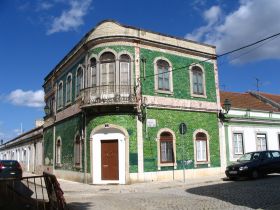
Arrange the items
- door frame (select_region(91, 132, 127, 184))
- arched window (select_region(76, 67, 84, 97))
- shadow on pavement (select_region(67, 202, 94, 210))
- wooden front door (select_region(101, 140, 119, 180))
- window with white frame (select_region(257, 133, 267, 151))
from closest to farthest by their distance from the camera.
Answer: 1. shadow on pavement (select_region(67, 202, 94, 210))
2. door frame (select_region(91, 132, 127, 184))
3. wooden front door (select_region(101, 140, 119, 180))
4. arched window (select_region(76, 67, 84, 97))
5. window with white frame (select_region(257, 133, 267, 151))

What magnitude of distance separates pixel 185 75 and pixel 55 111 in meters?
11.3

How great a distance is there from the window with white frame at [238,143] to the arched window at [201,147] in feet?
10.8

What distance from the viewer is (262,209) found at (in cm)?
1034

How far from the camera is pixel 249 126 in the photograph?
87.2ft

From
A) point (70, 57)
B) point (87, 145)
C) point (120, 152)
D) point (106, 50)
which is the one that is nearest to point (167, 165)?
point (120, 152)

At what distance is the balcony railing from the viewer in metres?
19.6

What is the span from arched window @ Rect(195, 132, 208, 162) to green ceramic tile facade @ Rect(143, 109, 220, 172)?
0.41 metres

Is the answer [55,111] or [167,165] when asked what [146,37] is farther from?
[55,111]

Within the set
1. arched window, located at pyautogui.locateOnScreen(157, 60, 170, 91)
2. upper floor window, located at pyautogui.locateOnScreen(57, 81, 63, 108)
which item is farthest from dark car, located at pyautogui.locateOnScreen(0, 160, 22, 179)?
arched window, located at pyautogui.locateOnScreen(157, 60, 170, 91)

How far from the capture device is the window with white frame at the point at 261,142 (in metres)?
27.2

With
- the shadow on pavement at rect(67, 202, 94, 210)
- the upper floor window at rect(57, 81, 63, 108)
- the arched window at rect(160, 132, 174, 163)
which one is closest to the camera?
the shadow on pavement at rect(67, 202, 94, 210)

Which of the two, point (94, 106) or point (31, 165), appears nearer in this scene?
point (94, 106)

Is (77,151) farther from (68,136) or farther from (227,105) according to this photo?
(227,105)

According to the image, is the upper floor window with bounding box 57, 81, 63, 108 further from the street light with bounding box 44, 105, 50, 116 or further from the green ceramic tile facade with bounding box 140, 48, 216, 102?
the green ceramic tile facade with bounding box 140, 48, 216, 102
